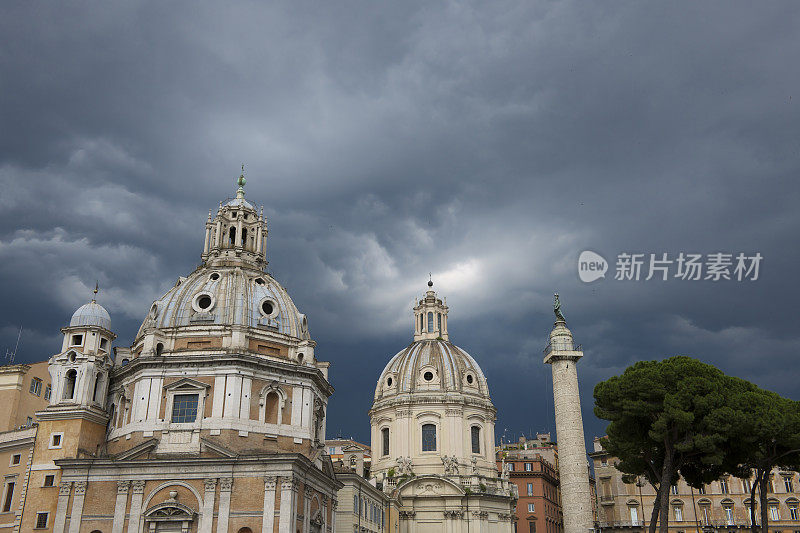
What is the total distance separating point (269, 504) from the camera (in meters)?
40.9

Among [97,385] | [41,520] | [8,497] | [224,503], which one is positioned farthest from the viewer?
[97,385]

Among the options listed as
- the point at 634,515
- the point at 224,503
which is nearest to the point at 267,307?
the point at 224,503

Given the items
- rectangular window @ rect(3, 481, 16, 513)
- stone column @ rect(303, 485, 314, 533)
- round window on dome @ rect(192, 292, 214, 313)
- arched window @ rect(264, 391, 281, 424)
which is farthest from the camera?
round window on dome @ rect(192, 292, 214, 313)

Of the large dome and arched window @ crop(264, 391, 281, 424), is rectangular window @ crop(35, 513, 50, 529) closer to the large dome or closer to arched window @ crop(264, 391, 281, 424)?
the large dome

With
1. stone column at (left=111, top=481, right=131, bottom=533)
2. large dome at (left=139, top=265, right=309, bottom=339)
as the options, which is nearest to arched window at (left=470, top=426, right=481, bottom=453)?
large dome at (left=139, top=265, right=309, bottom=339)

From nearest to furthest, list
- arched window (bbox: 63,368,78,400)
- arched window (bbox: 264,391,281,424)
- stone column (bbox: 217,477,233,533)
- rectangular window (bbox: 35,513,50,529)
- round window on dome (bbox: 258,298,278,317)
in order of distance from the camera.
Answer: stone column (bbox: 217,477,233,533) → rectangular window (bbox: 35,513,50,529) → arched window (bbox: 264,391,281,424) → arched window (bbox: 63,368,78,400) → round window on dome (bbox: 258,298,278,317)

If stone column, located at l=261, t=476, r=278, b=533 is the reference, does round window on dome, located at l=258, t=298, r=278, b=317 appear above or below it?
above

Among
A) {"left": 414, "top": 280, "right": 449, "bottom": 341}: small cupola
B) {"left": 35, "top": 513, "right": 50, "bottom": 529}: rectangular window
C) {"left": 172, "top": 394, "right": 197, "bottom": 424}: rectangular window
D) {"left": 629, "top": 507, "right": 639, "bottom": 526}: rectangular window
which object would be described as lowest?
{"left": 35, "top": 513, "right": 50, "bottom": 529}: rectangular window

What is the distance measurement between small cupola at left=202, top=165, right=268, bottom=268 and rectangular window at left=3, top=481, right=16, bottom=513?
19.3 meters

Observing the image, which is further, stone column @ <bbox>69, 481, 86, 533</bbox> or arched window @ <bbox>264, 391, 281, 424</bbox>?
arched window @ <bbox>264, 391, 281, 424</bbox>

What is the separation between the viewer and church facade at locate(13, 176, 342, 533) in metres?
41.3

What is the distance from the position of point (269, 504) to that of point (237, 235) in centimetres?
2176

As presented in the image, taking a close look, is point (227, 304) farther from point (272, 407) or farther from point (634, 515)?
point (634, 515)

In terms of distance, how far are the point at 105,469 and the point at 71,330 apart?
10.9 metres
